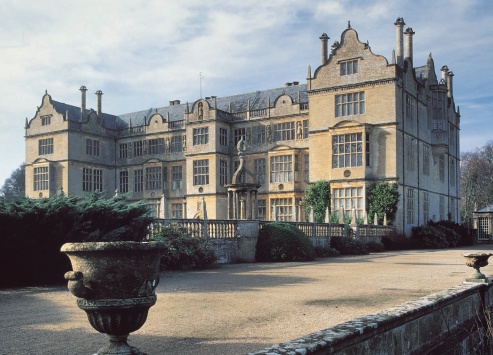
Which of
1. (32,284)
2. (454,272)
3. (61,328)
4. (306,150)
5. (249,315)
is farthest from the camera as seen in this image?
(306,150)

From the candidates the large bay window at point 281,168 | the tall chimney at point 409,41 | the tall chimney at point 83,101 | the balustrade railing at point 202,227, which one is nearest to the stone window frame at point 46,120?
the tall chimney at point 83,101

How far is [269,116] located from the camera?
126ft

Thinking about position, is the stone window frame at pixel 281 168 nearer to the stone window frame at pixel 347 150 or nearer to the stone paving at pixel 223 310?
the stone window frame at pixel 347 150

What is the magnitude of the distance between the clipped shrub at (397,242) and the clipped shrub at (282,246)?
11.2 meters

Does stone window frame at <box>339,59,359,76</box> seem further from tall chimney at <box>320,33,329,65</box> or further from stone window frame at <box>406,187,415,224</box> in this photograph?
stone window frame at <box>406,187,415,224</box>

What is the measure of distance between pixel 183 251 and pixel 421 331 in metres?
9.70

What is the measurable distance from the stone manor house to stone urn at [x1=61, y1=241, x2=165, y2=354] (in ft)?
77.2

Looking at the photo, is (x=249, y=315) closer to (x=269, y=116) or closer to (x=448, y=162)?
(x=269, y=116)

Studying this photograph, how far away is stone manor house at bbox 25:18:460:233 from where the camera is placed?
3206 centimetres

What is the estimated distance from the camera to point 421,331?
6.43 m

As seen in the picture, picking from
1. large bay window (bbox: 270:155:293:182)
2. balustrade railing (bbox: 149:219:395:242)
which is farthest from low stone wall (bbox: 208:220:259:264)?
large bay window (bbox: 270:155:293:182)

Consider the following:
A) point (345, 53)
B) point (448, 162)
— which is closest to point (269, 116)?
point (345, 53)

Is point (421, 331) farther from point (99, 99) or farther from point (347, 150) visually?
point (99, 99)

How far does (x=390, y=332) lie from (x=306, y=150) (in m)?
31.2
